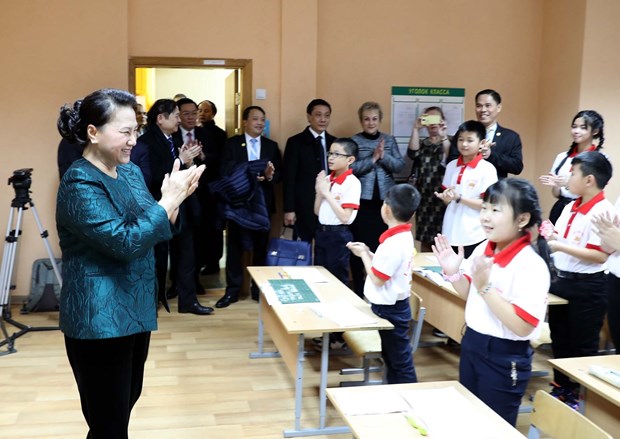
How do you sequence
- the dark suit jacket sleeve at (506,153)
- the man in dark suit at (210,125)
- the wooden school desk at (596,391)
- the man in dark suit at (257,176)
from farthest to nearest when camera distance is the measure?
the man in dark suit at (210,125)
the man in dark suit at (257,176)
the dark suit jacket sleeve at (506,153)
the wooden school desk at (596,391)

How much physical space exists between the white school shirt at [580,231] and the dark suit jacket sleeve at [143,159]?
120 inches

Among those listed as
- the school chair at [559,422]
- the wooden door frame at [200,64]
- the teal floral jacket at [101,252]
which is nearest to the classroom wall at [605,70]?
the wooden door frame at [200,64]

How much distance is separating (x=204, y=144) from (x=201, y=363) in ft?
7.75

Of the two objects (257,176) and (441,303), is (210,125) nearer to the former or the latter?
(257,176)

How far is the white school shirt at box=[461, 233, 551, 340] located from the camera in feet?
6.64

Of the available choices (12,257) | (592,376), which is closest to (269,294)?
(592,376)

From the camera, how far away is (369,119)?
521 cm

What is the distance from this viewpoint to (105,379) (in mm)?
1960

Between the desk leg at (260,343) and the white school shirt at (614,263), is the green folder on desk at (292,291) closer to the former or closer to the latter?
the desk leg at (260,343)

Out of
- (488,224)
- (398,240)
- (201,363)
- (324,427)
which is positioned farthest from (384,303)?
(201,363)

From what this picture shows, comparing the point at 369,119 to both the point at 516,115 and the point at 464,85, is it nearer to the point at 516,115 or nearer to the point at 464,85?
the point at 464,85

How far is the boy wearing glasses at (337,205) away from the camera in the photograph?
13.3ft

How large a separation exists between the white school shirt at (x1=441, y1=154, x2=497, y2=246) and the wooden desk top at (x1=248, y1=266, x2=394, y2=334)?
3.22ft

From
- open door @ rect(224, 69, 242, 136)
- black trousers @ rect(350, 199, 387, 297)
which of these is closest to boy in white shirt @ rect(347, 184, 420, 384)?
black trousers @ rect(350, 199, 387, 297)
